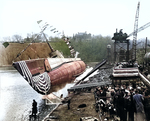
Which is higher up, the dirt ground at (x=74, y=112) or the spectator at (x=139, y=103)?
the spectator at (x=139, y=103)

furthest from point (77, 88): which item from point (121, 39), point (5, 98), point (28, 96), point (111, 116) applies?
point (121, 39)

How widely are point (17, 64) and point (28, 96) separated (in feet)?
26.7

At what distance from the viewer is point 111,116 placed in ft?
45.0

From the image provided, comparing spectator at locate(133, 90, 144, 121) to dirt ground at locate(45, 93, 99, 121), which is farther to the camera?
dirt ground at locate(45, 93, 99, 121)

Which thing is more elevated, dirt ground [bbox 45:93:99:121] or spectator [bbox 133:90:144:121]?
spectator [bbox 133:90:144:121]

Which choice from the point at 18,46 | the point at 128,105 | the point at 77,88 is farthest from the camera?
the point at 18,46

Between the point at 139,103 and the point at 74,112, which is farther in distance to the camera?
the point at 74,112

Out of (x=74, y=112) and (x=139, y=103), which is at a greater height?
(x=139, y=103)

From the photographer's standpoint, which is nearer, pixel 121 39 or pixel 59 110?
pixel 59 110

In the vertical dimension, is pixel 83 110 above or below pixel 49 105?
above

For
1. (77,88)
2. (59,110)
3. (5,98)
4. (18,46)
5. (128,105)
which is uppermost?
(18,46)

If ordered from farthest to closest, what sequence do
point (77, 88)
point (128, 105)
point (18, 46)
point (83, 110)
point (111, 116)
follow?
point (18, 46) → point (77, 88) → point (83, 110) → point (111, 116) → point (128, 105)

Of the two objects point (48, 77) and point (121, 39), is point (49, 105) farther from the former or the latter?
point (121, 39)

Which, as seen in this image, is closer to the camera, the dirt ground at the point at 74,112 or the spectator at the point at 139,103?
the spectator at the point at 139,103
